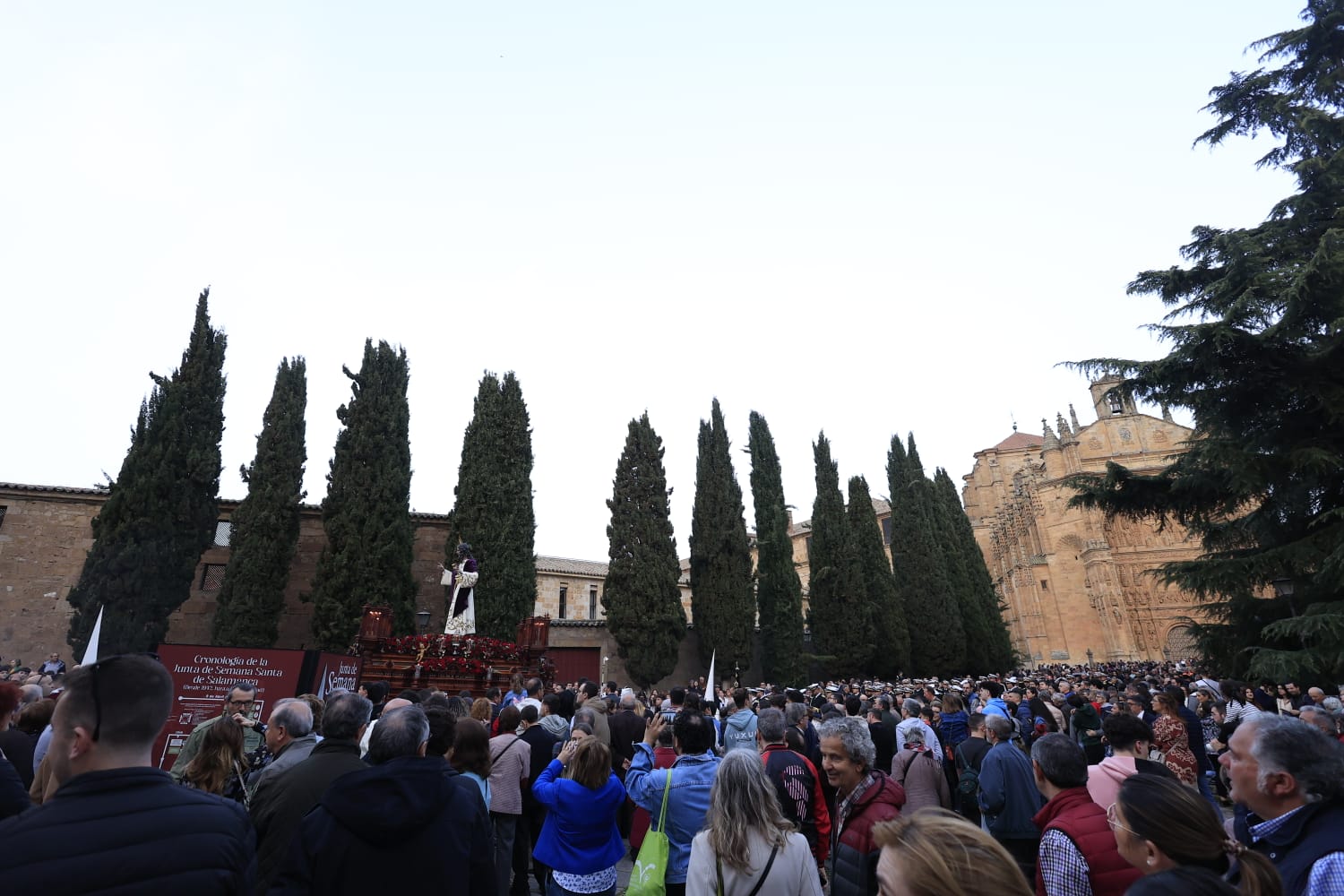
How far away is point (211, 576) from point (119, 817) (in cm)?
2396

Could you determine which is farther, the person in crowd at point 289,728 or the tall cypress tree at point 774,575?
the tall cypress tree at point 774,575

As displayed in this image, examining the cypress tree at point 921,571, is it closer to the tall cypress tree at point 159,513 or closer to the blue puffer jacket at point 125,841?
the tall cypress tree at point 159,513


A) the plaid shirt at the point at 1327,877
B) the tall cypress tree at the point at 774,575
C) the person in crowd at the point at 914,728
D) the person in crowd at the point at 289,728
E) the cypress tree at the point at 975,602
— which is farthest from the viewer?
the cypress tree at the point at 975,602

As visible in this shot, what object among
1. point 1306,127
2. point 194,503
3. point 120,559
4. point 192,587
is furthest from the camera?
point 192,587

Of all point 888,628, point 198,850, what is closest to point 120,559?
point 198,850

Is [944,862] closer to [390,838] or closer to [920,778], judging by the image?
[390,838]

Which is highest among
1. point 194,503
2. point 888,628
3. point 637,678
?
point 194,503

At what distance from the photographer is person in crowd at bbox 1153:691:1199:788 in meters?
6.20

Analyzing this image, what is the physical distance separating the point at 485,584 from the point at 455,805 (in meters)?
20.0

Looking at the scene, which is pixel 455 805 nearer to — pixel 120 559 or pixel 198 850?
pixel 198 850

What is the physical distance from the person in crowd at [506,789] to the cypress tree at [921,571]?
2655cm

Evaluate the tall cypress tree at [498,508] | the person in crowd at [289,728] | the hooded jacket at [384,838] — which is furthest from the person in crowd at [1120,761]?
the tall cypress tree at [498,508]

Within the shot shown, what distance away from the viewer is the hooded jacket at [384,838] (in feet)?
8.39

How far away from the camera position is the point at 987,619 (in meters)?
32.4
